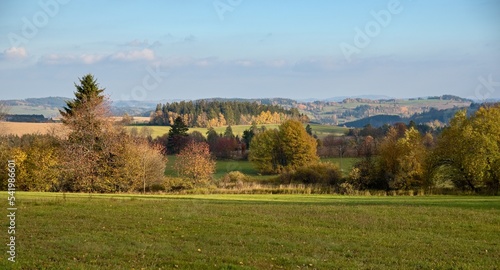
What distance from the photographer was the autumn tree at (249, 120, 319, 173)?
77.1 m

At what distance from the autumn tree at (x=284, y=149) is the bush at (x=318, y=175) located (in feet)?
50.7

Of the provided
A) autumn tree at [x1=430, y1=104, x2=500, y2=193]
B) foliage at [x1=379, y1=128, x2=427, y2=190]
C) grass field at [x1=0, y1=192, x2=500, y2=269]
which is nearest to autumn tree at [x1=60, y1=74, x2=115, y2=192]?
grass field at [x1=0, y1=192, x2=500, y2=269]

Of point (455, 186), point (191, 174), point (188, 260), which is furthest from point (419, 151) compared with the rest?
point (188, 260)

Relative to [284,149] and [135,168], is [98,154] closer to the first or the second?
[135,168]

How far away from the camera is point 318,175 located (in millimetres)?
57375

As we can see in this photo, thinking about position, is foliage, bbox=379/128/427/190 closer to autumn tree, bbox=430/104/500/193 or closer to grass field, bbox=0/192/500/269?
autumn tree, bbox=430/104/500/193

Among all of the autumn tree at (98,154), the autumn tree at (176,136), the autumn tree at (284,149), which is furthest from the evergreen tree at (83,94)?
the autumn tree at (176,136)

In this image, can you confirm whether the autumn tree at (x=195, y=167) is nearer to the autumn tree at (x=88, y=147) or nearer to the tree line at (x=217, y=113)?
the autumn tree at (x=88, y=147)

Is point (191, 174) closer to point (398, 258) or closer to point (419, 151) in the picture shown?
point (419, 151)

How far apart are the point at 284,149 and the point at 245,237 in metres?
64.0

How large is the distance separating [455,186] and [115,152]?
36995 mm

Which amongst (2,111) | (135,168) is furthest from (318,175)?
(2,111)

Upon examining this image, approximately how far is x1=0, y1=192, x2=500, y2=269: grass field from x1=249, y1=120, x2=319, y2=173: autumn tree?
53036 millimetres

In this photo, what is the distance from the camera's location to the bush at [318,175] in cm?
5569
